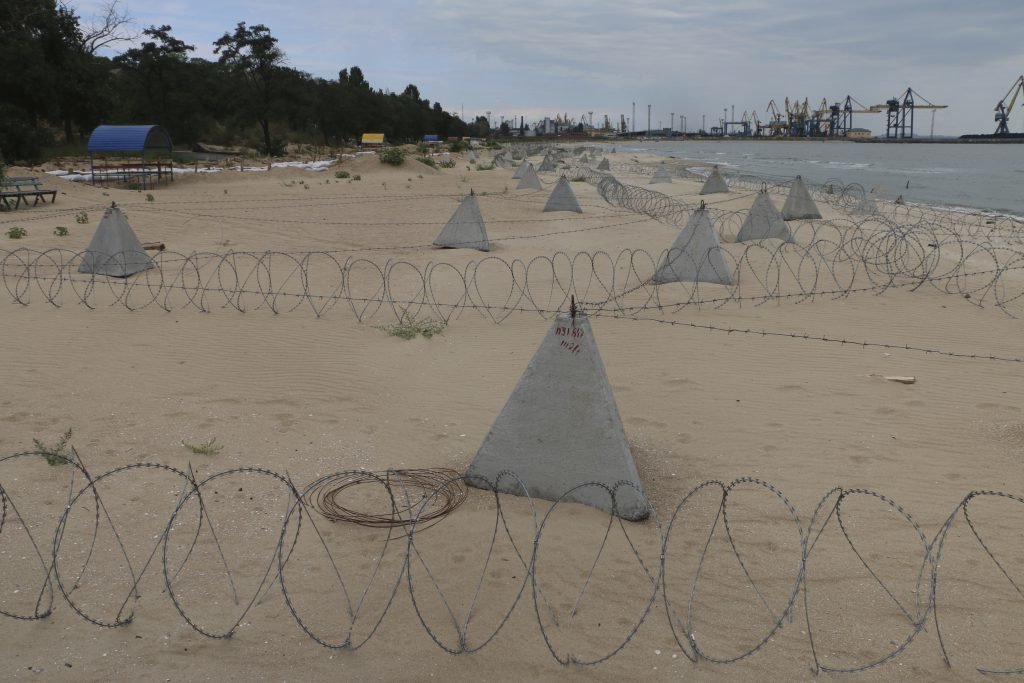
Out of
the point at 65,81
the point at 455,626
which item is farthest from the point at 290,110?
the point at 455,626

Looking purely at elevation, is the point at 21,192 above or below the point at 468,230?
above

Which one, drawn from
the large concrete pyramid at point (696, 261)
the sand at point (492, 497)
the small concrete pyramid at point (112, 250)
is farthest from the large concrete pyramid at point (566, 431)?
the small concrete pyramid at point (112, 250)

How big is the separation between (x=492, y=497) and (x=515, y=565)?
0.88m

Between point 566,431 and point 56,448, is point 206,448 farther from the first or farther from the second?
point 566,431

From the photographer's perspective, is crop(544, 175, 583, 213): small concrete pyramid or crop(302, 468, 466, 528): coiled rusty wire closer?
crop(302, 468, 466, 528): coiled rusty wire

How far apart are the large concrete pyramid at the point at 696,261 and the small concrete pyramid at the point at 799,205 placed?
9.01 metres

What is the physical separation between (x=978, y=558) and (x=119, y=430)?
6.86 m

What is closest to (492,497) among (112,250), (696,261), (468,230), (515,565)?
(515,565)

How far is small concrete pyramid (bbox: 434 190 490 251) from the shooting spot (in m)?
16.4

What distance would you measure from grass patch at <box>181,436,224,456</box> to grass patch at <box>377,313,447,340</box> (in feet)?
12.0

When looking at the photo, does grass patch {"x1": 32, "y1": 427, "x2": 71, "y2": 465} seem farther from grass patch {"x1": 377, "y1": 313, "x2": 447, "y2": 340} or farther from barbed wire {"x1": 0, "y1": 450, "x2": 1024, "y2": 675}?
grass patch {"x1": 377, "y1": 313, "x2": 447, "y2": 340}

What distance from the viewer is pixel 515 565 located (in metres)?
5.08

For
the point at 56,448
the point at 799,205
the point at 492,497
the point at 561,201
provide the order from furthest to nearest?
1. the point at 561,201
2. the point at 799,205
3. the point at 56,448
4. the point at 492,497

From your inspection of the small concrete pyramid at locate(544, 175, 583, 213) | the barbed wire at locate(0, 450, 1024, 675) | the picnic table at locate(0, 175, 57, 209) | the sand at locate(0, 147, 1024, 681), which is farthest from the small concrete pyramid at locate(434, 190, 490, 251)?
the picnic table at locate(0, 175, 57, 209)
